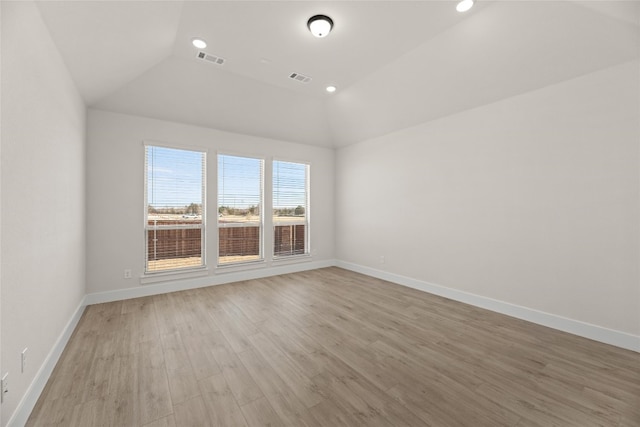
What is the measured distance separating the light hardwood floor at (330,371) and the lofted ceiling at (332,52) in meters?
2.76

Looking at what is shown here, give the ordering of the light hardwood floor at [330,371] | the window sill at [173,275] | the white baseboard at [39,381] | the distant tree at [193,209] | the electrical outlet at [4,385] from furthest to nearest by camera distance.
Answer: the distant tree at [193,209] < the window sill at [173,275] < the light hardwood floor at [330,371] < the white baseboard at [39,381] < the electrical outlet at [4,385]

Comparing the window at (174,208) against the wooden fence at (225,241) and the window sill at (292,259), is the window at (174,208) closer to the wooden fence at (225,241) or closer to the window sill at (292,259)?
the wooden fence at (225,241)

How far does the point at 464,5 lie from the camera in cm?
241

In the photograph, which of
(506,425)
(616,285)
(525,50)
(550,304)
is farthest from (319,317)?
(525,50)

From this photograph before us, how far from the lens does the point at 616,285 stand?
2537mm

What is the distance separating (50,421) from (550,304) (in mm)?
4529

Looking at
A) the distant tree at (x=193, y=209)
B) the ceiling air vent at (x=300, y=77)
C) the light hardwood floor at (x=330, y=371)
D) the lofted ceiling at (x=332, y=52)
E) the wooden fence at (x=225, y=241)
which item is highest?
the ceiling air vent at (x=300, y=77)

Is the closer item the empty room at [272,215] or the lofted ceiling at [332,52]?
the empty room at [272,215]

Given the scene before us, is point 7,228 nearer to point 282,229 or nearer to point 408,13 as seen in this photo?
point 408,13

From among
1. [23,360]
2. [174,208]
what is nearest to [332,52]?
[174,208]

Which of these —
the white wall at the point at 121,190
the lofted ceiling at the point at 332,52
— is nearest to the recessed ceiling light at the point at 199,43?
the lofted ceiling at the point at 332,52

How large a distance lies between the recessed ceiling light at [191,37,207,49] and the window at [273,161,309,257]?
8.11ft

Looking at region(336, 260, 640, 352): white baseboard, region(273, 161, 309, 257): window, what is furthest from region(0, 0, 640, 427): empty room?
region(273, 161, 309, 257): window

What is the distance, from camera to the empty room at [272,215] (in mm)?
1733
